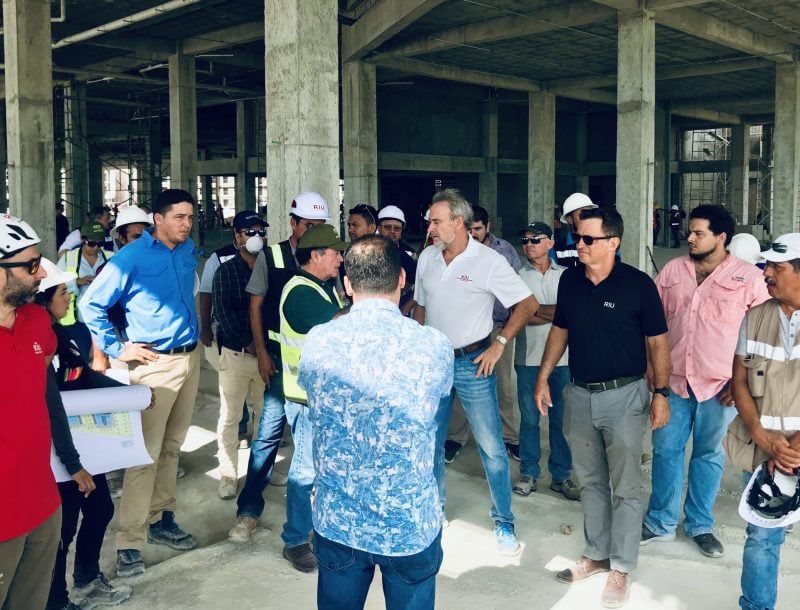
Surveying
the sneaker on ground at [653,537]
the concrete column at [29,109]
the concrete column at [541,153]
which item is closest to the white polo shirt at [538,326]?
the sneaker on ground at [653,537]

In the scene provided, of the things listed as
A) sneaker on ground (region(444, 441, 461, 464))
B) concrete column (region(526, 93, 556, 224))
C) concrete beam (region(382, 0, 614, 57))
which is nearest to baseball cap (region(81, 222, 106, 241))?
sneaker on ground (region(444, 441, 461, 464))

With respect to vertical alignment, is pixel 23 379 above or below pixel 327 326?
below

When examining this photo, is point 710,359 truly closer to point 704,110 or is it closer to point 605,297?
point 605,297

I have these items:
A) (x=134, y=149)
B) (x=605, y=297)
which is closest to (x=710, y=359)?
(x=605, y=297)

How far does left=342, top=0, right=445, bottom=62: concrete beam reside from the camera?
1343 centimetres

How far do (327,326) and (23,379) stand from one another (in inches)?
43.0

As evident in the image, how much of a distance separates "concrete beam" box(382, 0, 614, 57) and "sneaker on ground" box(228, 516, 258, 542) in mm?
13040

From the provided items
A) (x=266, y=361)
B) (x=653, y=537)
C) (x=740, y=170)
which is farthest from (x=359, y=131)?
(x=740, y=170)

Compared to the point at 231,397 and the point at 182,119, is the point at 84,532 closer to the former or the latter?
the point at 231,397

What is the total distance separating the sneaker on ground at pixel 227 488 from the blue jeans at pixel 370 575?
2.80 m

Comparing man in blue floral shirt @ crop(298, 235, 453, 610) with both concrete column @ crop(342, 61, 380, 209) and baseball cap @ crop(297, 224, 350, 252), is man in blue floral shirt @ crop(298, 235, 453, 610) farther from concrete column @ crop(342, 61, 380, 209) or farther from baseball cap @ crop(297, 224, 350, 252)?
concrete column @ crop(342, 61, 380, 209)

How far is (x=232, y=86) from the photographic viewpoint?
84.0 ft

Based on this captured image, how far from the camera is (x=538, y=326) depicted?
17.7ft

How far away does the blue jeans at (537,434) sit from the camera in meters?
5.35
